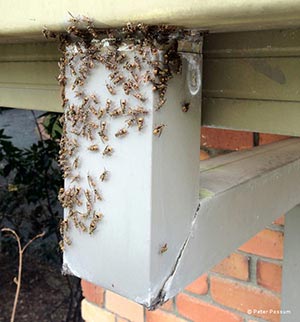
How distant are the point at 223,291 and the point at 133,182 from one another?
116 centimetres

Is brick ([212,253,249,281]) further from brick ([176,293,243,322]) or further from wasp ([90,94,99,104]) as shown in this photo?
wasp ([90,94,99,104])

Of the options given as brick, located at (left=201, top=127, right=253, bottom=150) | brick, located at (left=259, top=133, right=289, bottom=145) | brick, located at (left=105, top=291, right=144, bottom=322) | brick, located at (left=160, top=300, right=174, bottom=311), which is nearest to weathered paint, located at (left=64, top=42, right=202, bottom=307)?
brick, located at (left=259, top=133, right=289, bottom=145)

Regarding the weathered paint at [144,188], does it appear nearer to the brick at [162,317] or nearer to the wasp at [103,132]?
the wasp at [103,132]

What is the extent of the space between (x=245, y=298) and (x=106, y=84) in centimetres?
121

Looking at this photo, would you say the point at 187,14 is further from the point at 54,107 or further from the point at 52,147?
the point at 52,147

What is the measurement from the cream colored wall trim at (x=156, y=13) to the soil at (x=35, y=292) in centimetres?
416

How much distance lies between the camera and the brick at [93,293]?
6.84ft

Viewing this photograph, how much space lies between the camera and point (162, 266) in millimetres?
630

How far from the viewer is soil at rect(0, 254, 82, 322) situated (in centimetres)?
447

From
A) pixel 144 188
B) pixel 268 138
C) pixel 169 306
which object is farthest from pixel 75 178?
pixel 169 306

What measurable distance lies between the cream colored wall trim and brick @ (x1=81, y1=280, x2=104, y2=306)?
5.31 ft

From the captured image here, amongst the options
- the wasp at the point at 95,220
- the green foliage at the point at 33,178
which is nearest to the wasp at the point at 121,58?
the wasp at the point at 95,220

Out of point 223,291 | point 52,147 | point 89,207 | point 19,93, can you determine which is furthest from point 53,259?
point 89,207

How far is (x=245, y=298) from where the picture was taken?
1600mm
